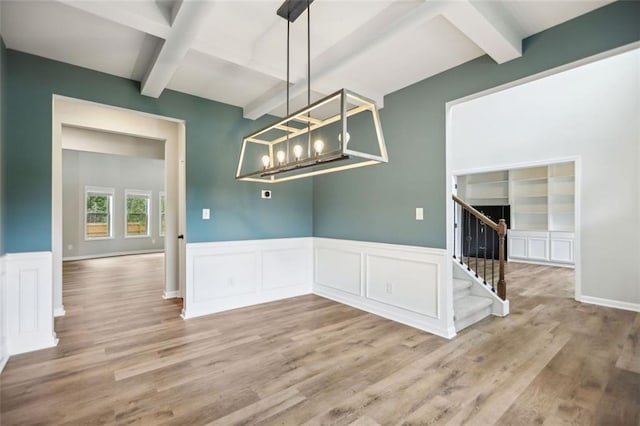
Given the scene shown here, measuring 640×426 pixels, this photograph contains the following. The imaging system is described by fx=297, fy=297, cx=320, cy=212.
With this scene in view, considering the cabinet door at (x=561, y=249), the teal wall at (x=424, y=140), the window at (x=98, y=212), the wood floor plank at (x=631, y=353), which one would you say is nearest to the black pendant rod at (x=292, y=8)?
the teal wall at (x=424, y=140)

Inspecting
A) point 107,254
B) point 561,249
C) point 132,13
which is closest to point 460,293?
point 132,13

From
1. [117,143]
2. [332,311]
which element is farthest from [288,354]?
[117,143]

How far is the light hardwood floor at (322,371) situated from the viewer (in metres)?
1.88

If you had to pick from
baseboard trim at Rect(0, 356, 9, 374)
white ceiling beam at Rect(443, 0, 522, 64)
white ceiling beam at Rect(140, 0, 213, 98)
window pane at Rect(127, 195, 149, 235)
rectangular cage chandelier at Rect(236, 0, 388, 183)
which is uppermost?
white ceiling beam at Rect(443, 0, 522, 64)

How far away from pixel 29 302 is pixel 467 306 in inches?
177

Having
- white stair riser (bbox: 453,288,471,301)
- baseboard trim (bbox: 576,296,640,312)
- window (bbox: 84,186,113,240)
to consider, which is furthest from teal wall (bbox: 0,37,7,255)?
window (bbox: 84,186,113,240)

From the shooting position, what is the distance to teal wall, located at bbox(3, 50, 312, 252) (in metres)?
2.75

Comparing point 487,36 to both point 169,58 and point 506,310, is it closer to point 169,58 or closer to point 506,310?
point 169,58

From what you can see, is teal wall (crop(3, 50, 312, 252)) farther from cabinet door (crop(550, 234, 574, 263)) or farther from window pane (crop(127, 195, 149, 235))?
window pane (crop(127, 195, 149, 235))

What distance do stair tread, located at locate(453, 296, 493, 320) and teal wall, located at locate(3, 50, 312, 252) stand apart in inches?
93.7

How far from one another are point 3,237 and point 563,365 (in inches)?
194

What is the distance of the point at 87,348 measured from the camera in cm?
280

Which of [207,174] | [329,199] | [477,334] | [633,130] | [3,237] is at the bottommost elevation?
[477,334]

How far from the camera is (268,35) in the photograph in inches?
98.0
